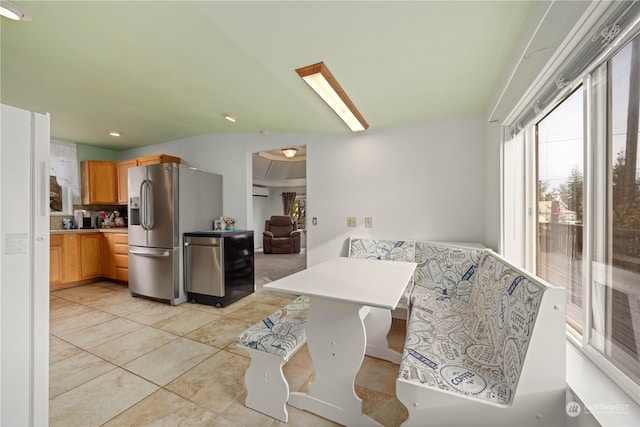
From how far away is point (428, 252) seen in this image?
7.93 feet

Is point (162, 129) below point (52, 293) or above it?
above

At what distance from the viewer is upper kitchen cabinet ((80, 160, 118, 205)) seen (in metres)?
4.15

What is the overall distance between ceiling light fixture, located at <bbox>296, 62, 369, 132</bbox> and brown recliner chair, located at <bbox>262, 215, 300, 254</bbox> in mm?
5089

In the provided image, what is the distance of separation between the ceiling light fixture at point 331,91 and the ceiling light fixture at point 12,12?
158 cm

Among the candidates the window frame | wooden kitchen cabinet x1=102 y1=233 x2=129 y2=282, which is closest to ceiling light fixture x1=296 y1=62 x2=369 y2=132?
the window frame

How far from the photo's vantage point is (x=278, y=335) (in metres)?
1.44

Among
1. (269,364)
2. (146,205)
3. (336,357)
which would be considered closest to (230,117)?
(146,205)

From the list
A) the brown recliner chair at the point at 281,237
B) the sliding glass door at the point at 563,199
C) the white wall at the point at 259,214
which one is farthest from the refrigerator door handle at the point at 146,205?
the white wall at the point at 259,214

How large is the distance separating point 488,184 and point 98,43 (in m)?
3.34

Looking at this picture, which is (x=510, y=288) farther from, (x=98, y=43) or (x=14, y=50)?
(x=14, y=50)

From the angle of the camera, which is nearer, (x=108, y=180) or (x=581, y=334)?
(x=581, y=334)

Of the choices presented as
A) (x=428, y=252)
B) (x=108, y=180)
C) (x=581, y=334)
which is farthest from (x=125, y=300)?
(x=581, y=334)

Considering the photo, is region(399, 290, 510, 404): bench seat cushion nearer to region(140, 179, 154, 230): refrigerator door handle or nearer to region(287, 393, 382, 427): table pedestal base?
region(287, 393, 382, 427): table pedestal base

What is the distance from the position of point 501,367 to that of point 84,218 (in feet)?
19.2
